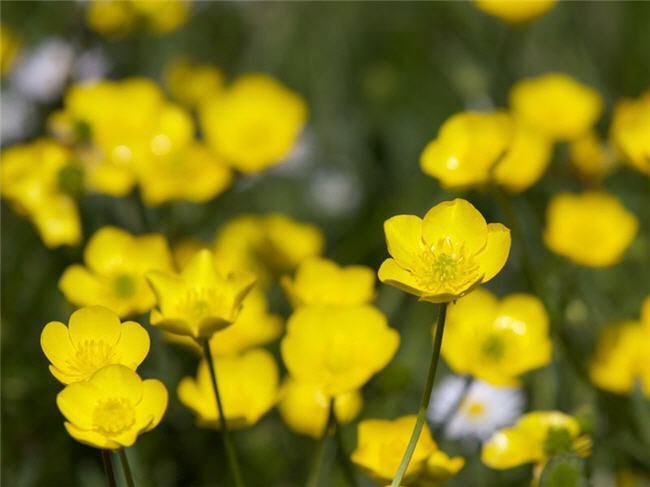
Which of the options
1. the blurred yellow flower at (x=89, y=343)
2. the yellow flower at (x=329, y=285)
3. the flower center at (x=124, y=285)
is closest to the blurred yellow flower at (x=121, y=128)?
the flower center at (x=124, y=285)

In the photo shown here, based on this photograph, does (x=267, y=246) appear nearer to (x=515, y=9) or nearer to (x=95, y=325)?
(x=515, y=9)

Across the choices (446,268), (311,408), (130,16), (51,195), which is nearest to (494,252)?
(446,268)

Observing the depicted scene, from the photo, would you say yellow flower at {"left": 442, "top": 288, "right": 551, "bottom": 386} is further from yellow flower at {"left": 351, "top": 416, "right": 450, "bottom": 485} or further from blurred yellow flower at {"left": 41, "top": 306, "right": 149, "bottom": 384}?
blurred yellow flower at {"left": 41, "top": 306, "right": 149, "bottom": 384}

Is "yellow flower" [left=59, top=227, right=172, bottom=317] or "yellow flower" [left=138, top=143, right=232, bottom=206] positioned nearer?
"yellow flower" [left=59, top=227, right=172, bottom=317]

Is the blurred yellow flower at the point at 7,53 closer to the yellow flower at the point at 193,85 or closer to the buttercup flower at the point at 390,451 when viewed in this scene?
the yellow flower at the point at 193,85

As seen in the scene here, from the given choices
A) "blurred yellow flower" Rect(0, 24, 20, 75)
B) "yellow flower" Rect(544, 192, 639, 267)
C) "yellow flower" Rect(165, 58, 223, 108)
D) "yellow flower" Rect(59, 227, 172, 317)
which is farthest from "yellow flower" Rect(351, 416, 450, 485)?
"blurred yellow flower" Rect(0, 24, 20, 75)

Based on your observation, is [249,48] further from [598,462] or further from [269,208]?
[598,462]
